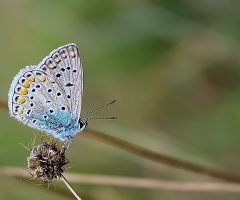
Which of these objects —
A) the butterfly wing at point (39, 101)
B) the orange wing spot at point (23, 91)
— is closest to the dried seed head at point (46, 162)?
the butterfly wing at point (39, 101)

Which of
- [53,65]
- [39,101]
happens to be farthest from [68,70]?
[39,101]

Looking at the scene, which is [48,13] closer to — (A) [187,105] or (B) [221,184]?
(A) [187,105]

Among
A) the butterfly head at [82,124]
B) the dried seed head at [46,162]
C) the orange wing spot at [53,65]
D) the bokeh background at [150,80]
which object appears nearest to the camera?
the dried seed head at [46,162]

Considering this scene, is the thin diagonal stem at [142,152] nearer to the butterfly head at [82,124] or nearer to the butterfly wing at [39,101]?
the butterfly head at [82,124]

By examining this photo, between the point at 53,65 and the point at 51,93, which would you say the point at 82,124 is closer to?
the point at 51,93

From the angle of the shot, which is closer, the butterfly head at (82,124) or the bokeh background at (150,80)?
the butterfly head at (82,124)

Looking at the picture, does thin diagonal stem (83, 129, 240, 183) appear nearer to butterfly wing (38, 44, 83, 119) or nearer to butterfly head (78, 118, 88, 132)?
butterfly head (78, 118, 88, 132)

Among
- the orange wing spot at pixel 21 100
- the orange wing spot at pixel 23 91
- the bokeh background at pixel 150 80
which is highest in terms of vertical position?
the bokeh background at pixel 150 80

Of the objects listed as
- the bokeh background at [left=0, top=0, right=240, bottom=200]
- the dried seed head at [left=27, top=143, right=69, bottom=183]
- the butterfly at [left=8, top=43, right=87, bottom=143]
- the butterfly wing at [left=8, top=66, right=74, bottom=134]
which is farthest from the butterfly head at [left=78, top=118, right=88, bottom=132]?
the bokeh background at [left=0, top=0, right=240, bottom=200]
